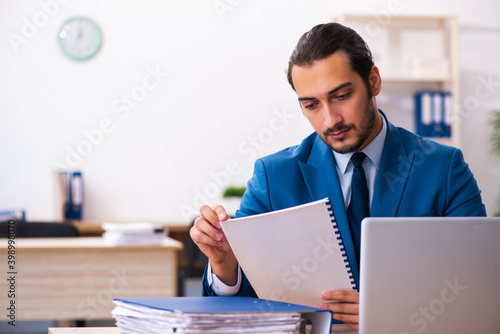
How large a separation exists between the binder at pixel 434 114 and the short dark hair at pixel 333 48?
3.28 meters

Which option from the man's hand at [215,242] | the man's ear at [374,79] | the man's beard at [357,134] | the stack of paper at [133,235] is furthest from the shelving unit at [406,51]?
the man's hand at [215,242]

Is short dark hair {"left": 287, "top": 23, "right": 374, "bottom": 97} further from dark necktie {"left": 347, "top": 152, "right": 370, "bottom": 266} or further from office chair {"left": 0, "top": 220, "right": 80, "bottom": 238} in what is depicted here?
office chair {"left": 0, "top": 220, "right": 80, "bottom": 238}

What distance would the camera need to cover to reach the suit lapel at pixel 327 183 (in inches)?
57.7

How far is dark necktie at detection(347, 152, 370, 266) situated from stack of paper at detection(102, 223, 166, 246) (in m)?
1.67

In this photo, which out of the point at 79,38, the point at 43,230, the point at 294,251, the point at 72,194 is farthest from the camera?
the point at 79,38

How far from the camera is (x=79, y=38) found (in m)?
4.59

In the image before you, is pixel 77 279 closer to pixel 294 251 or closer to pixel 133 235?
pixel 133 235

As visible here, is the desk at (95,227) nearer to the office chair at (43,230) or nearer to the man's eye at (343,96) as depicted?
the office chair at (43,230)

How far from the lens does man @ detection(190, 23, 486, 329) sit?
1.47 metres

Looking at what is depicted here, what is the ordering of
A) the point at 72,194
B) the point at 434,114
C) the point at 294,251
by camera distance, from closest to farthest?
the point at 294,251, the point at 72,194, the point at 434,114

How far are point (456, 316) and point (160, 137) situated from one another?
152 inches

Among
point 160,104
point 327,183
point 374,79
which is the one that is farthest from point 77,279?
point 160,104

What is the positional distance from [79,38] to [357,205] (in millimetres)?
3617

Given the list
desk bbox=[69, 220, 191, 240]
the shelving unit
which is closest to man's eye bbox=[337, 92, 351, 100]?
desk bbox=[69, 220, 191, 240]
